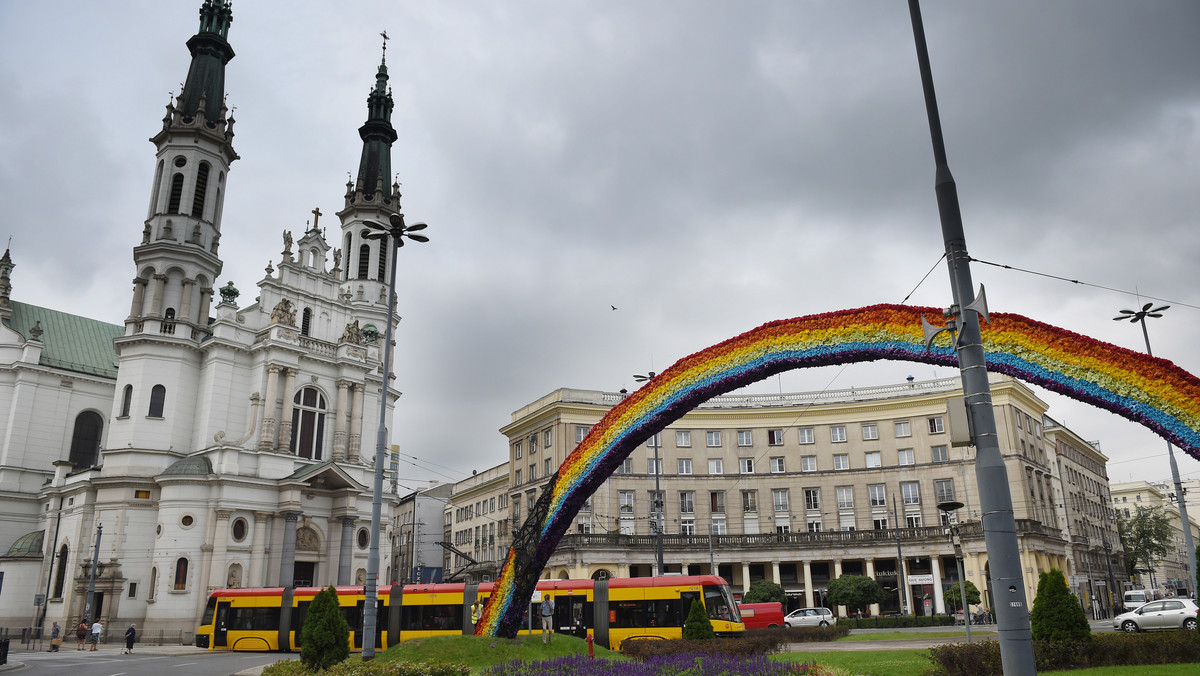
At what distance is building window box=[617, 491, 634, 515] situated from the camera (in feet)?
210

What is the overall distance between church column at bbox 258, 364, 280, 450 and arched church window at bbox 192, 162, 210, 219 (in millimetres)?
14499

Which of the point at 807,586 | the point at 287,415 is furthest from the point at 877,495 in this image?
A: the point at 287,415

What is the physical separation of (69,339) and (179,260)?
18.0 m

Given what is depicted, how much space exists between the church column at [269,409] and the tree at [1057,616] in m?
48.5

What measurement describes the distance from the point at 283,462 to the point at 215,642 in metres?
17.4

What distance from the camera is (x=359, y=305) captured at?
213 feet

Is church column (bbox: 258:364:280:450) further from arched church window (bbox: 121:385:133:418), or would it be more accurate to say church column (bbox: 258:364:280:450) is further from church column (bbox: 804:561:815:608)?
church column (bbox: 804:561:815:608)

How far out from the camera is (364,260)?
68.2 m

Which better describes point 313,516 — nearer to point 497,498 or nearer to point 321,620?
point 497,498

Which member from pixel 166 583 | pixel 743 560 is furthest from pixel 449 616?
pixel 743 560

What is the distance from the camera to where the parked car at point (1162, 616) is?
32.1 m

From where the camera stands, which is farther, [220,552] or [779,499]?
[779,499]

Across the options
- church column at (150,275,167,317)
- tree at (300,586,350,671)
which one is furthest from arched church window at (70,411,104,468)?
tree at (300,586,350,671)

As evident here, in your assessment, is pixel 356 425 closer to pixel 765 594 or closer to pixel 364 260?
pixel 364 260
